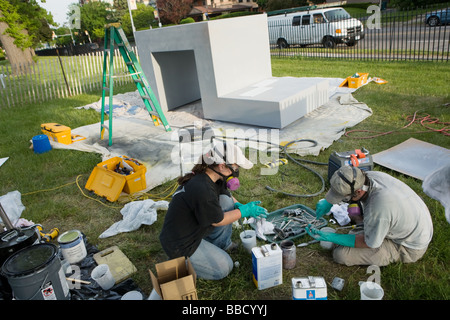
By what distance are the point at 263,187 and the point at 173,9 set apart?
38840mm

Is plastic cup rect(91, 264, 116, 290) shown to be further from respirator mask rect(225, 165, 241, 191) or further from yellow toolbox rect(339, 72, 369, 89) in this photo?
yellow toolbox rect(339, 72, 369, 89)

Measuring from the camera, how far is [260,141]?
6.13 metres

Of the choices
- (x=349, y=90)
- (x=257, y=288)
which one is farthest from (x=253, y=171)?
(x=349, y=90)

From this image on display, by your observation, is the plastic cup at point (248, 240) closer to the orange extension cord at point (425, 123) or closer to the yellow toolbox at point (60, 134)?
→ the orange extension cord at point (425, 123)

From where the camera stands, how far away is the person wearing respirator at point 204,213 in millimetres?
2715

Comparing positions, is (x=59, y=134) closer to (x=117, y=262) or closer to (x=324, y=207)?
(x=117, y=262)

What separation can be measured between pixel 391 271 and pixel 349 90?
664cm

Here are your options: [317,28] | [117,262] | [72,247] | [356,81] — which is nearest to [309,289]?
[117,262]

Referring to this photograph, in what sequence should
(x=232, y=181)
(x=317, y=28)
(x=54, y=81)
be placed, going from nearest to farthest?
(x=232, y=181), (x=54, y=81), (x=317, y=28)

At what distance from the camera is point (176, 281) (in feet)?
8.00

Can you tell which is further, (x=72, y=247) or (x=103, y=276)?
(x=72, y=247)

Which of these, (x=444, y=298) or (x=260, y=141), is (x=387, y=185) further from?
(x=260, y=141)

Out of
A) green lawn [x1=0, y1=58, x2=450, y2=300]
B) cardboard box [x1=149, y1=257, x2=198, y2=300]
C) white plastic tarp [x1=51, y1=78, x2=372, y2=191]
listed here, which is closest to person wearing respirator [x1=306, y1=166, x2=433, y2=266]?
green lawn [x1=0, y1=58, x2=450, y2=300]

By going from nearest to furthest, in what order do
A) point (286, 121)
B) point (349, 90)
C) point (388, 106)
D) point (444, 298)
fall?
point (444, 298), point (286, 121), point (388, 106), point (349, 90)
